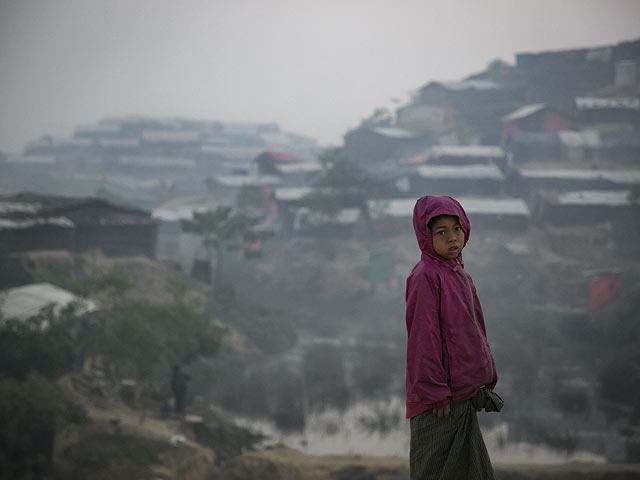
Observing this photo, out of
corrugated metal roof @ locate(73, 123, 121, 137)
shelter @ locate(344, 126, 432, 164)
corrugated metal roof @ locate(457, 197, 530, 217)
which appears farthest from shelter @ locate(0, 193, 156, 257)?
corrugated metal roof @ locate(73, 123, 121, 137)

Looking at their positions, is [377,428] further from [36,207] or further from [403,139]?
[403,139]

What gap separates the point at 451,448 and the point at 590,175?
Answer: 3392 cm

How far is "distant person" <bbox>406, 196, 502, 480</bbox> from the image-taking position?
3.12 meters

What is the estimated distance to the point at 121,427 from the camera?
12125 millimetres

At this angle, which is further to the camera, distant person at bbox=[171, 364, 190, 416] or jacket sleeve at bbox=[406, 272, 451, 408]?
distant person at bbox=[171, 364, 190, 416]

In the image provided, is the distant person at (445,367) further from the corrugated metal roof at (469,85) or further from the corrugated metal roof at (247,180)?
the corrugated metal roof at (469,85)

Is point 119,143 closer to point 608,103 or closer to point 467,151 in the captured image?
point 467,151

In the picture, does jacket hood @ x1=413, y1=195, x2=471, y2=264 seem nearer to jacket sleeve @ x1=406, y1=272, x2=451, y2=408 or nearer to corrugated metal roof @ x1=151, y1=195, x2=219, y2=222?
jacket sleeve @ x1=406, y1=272, x2=451, y2=408

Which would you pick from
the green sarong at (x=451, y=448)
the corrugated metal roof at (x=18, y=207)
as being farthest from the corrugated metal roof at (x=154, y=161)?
the green sarong at (x=451, y=448)

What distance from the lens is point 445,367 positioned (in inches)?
125

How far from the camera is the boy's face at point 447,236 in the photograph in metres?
3.23

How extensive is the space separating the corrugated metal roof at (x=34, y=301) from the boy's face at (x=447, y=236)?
12.5m

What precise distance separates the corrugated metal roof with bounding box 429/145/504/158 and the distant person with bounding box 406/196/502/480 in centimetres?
3539

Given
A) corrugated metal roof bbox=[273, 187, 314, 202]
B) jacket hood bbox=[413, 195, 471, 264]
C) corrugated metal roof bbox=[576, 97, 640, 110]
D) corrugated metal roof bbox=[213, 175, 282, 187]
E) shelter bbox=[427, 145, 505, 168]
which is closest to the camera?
jacket hood bbox=[413, 195, 471, 264]
